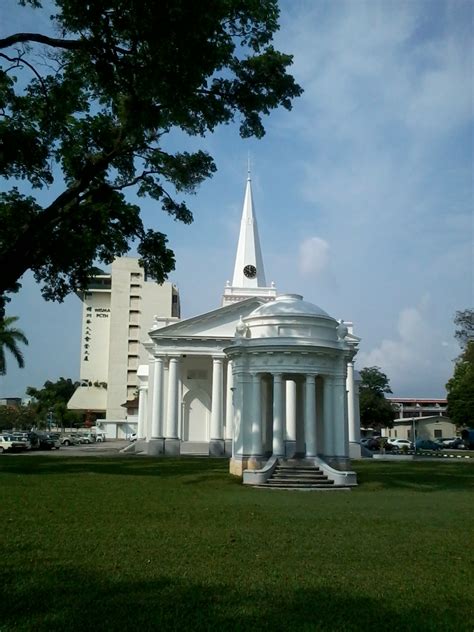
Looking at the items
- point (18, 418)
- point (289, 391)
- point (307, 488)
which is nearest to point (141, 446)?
point (289, 391)

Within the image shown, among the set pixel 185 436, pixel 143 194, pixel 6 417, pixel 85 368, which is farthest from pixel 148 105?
pixel 85 368

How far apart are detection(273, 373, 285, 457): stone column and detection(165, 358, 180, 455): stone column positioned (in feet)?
64.8

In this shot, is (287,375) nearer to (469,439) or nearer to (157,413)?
(157,413)

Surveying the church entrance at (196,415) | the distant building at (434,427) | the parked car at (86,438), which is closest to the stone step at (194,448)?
the church entrance at (196,415)

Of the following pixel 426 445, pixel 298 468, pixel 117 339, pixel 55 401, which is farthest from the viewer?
pixel 55 401

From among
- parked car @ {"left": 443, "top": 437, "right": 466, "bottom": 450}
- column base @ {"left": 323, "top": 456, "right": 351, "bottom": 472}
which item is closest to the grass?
column base @ {"left": 323, "top": 456, "right": 351, "bottom": 472}

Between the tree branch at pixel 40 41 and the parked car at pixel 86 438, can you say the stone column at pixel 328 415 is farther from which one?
the parked car at pixel 86 438

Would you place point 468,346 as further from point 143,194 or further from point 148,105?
point 148,105

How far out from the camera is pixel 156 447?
128 ft

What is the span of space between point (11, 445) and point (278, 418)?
1084 inches

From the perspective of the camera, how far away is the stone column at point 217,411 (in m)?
38.9

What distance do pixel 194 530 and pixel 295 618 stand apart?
15.8 ft

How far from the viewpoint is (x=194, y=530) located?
10.4 metres

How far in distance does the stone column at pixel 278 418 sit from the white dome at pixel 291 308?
7.56 feet
